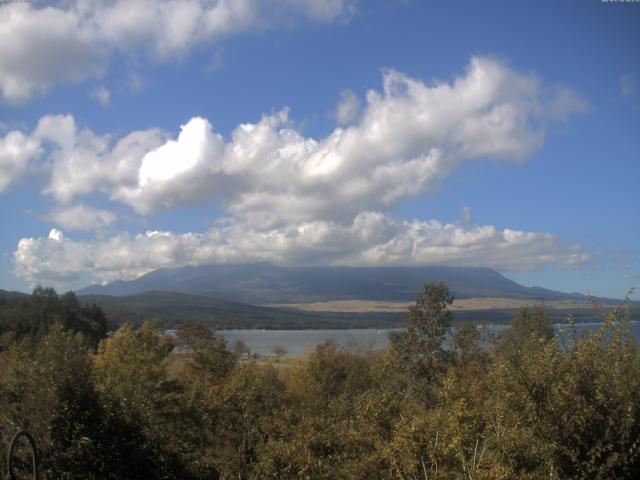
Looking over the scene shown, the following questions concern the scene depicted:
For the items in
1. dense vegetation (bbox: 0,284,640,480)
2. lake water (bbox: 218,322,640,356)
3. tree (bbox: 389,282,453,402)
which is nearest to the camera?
dense vegetation (bbox: 0,284,640,480)

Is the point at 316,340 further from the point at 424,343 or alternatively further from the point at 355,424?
the point at 355,424

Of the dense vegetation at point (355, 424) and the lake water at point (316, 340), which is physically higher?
the dense vegetation at point (355, 424)

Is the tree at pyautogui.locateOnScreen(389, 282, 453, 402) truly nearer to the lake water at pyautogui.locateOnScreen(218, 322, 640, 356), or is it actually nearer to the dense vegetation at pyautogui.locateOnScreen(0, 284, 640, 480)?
the lake water at pyautogui.locateOnScreen(218, 322, 640, 356)

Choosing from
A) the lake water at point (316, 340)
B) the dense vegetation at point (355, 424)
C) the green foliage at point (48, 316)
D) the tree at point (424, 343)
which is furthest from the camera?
the green foliage at point (48, 316)

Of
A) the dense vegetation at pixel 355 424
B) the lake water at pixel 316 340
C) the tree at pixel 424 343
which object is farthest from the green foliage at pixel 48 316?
the dense vegetation at pixel 355 424

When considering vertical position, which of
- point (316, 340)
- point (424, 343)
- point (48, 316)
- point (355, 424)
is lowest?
point (316, 340)

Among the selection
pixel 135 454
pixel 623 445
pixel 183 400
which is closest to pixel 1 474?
pixel 135 454

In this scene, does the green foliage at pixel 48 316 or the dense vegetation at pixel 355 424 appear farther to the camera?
the green foliage at pixel 48 316

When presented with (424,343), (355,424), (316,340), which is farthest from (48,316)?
(355,424)

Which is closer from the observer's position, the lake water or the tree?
the lake water

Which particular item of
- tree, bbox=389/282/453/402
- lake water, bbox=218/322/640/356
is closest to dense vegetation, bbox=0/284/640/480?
lake water, bbox=218/322/640/356

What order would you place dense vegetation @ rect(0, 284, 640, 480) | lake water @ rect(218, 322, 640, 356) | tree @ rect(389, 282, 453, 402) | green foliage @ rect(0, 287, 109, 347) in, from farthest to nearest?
green foliage @ rect(0, 287, 109, 347) → tree @ rect(389, 282, 453, 402) → lake water @ rect(218, 322, 640, 356) → dense vegetation @ rect(0, 284, 640, 480)

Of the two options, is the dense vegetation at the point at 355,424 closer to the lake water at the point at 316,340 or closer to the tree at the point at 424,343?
the lake water at the point at 316,340

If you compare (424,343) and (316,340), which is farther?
(316,340)
